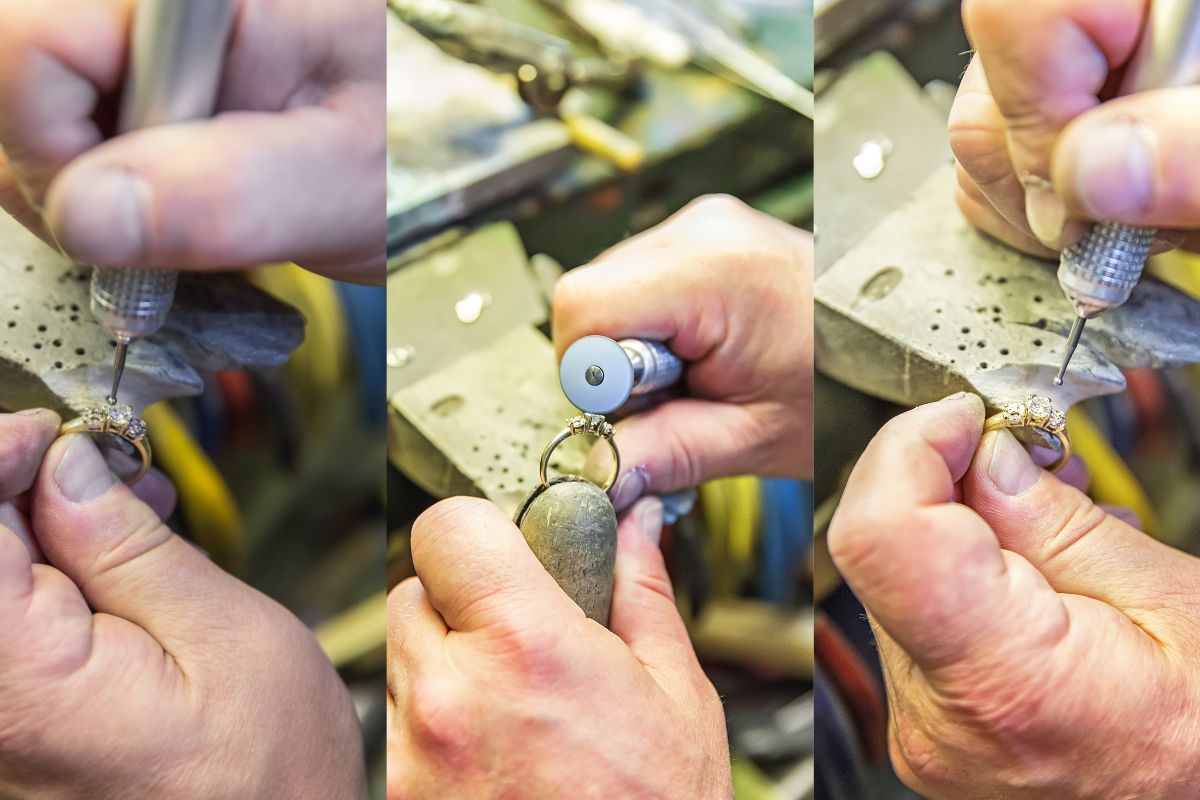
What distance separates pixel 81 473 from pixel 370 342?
0.15 m

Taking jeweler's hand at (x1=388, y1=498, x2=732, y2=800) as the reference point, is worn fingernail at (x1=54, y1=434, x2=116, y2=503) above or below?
above

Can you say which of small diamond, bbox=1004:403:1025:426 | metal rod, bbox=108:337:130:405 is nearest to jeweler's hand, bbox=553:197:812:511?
small diamond, bbox=1004:403:1025:426

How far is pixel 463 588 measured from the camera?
0.49 metres

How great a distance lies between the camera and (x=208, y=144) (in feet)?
1.46

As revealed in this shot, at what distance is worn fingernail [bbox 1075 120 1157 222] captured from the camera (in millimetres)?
402

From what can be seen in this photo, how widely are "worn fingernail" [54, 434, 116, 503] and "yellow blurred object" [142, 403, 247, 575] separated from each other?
35 mm

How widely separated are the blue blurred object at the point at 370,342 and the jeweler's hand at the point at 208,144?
0.03 m

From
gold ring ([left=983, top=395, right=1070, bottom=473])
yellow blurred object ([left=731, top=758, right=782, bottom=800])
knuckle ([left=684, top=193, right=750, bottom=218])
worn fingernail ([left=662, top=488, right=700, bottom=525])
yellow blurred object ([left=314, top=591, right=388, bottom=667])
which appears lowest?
yellow blurred object ([left=731, top=758, right=782, bottom=800])

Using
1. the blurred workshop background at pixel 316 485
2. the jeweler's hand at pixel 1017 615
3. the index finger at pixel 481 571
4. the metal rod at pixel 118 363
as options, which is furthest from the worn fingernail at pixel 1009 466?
the metal rod at pixel 118 363

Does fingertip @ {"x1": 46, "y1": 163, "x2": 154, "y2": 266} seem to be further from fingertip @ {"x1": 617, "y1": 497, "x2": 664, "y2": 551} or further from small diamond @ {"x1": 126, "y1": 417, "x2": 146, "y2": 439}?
fingertip @ {"x1": 617, "y1": 497, "x2": 664, "y2": 551}

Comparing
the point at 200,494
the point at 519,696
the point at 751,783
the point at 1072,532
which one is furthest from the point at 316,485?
the point at 1072,532

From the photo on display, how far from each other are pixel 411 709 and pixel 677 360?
0.22 m

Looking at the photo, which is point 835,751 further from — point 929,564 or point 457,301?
point 457,301

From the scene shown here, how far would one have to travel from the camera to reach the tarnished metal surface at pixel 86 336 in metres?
0.49
